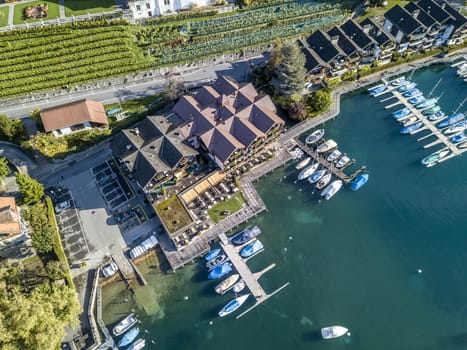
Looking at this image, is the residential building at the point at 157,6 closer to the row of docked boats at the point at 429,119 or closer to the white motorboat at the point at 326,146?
the white motorboat at the point at 326,146

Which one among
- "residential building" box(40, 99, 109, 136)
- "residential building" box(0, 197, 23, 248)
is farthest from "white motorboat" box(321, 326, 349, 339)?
"residential building" box(40, 99, 109, 136)

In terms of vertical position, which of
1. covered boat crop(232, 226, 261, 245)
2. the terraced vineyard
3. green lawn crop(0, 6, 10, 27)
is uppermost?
green lawn crop(0, 6, 10, 27)

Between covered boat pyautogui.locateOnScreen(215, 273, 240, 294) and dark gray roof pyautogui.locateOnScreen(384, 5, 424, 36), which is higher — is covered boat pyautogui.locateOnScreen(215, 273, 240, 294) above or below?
below

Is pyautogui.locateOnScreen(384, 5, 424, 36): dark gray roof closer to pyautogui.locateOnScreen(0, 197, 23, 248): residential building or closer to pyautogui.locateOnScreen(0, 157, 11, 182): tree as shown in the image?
pyautogui.locateOnScreen(0, 197, 23, 248): residential building

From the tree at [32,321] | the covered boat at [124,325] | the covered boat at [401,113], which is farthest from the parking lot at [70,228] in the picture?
the covered boat at [401,113]

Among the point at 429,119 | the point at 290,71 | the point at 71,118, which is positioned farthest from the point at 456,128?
the point at 71,118

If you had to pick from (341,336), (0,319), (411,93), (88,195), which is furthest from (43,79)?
(411,93)
